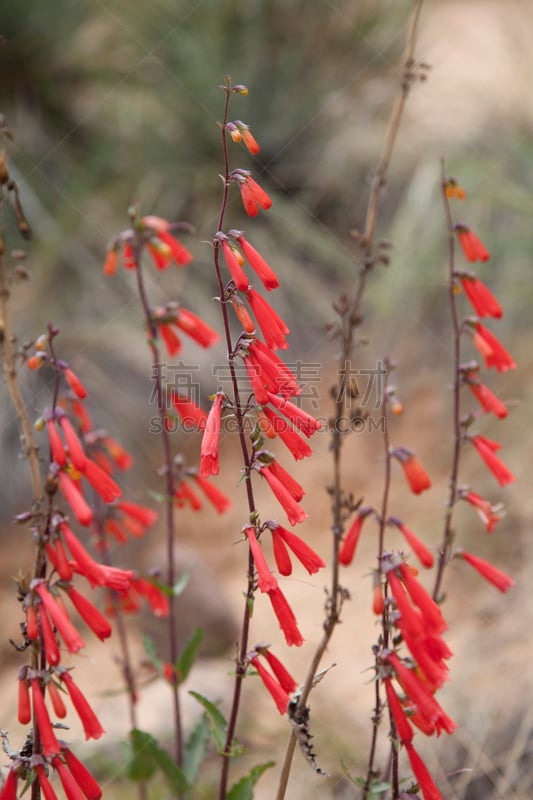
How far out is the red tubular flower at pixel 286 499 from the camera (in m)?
1.54

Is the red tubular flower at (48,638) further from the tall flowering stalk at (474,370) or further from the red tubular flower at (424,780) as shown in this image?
the tall flowering stalk at (474,370)

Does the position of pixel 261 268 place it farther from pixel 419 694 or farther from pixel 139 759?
pixel 139 759

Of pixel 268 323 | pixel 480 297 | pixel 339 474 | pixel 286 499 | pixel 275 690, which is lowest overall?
pixel 275 690

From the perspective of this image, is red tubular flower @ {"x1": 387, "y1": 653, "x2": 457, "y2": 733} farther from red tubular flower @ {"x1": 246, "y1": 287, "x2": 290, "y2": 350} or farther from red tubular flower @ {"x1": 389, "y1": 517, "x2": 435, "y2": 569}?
red tubular flower @ {"x1": 246, "y1": 287, "x2": 290, "y2": 350}

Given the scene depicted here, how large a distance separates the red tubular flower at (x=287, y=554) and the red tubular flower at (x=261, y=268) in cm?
48

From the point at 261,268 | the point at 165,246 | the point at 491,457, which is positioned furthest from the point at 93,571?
the point at 491,457

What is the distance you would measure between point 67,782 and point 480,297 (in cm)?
150

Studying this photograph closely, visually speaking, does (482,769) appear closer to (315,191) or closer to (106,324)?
(106,324)

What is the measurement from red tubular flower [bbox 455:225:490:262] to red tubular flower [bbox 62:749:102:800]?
1.54 m

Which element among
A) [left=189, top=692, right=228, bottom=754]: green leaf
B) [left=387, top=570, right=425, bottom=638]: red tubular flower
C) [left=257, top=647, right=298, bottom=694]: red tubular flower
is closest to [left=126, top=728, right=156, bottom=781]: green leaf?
[left=189, top=692, right=228, bottom=754]: green leaf

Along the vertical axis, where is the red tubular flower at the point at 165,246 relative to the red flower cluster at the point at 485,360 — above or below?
above

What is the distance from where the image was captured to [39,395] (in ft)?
14.4

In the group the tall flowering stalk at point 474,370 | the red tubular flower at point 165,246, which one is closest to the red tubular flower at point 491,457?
the tall flowering stalk at point 474,370

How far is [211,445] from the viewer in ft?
5.16
